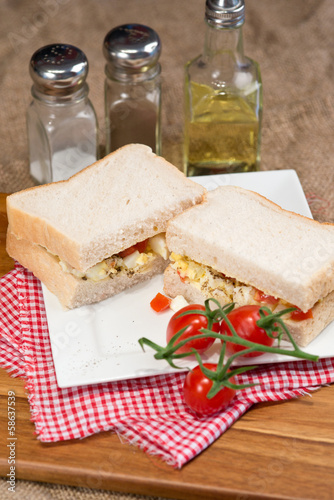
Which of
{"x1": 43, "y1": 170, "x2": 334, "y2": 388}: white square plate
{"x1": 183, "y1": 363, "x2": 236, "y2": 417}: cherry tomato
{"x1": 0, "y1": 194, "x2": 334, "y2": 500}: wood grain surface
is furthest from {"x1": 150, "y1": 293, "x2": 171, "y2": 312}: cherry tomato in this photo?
{"x1": 0, "y1": 194, "x2": 334, "y2": 500}: wood grain surface

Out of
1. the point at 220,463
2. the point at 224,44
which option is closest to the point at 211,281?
the point at 220,463

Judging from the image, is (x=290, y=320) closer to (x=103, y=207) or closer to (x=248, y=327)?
(x=248, y=327)

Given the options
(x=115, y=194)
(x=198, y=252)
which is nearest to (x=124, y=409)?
(x=198, y=252)

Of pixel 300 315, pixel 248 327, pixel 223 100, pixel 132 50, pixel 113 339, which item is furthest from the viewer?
pixel 223 100

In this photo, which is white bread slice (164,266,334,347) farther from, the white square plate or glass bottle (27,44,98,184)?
glass bottle (27,44,98,184)

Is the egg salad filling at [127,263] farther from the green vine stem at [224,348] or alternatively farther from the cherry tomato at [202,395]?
the cherry tomato at [202,395]

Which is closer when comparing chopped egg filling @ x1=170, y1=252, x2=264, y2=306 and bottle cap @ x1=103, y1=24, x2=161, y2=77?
chopped egg filling @ x1=170, y1=252, x2=264, y2=306
